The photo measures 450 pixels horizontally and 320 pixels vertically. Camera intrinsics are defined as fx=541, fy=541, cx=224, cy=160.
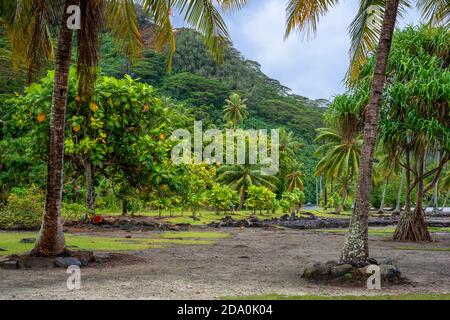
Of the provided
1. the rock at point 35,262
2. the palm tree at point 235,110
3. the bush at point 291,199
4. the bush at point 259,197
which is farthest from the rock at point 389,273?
the palm tree at point 235,110

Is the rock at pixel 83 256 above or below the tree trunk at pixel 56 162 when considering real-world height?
below

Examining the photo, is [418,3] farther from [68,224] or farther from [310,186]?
[310,186]

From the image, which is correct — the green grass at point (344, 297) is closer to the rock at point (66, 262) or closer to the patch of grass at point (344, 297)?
the patch of grass at point (344, 297)

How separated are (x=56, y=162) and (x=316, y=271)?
5.41m

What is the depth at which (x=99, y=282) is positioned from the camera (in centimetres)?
875

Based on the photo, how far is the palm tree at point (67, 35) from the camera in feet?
35.0

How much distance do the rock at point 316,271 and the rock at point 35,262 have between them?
482cm

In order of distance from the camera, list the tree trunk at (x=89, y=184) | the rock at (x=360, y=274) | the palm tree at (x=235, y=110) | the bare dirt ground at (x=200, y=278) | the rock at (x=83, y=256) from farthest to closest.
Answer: the palm tree at (x=235, y=110), the tree trunk at (x=89, y=184), the rock at (x=83, y=256), the rock at (x=360, y=274), the bare dirt ground at (x=200, y=278)

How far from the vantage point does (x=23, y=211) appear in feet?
63.6

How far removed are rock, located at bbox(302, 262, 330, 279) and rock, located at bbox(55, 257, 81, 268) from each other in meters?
4.41

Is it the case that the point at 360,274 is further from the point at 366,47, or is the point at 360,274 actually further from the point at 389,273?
the point at 366,47

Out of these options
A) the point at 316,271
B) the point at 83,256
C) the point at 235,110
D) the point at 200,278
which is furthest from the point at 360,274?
the point at 235,110

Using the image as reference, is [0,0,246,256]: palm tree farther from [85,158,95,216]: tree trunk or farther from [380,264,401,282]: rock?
[85,158,95,216]: tree trunk
